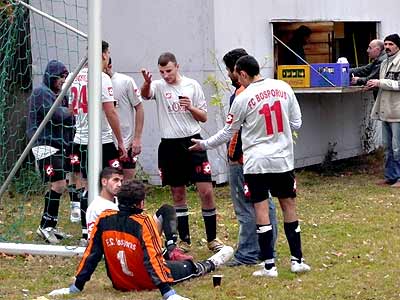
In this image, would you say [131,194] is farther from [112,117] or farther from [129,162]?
[129,162]

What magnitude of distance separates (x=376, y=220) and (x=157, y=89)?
2923 millimetres

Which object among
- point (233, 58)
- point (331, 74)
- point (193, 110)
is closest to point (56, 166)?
point (193, 110)

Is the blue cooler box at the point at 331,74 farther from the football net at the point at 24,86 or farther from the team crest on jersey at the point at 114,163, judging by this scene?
A: the team crest on jersey at the point at 114,163

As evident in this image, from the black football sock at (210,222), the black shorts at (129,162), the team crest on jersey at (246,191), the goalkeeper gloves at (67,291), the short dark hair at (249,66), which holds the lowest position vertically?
the goalkeeper gloves at (67,291)

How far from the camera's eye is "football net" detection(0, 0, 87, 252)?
10.7m

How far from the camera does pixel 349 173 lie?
47.8ft

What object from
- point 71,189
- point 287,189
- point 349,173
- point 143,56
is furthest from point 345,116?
point 287,189

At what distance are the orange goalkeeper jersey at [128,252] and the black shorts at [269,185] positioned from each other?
963mm

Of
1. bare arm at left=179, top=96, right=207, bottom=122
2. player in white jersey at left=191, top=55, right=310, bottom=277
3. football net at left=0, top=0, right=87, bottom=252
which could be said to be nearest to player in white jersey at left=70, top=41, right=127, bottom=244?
bare arm at left=179, top=96, right=207, bottom=122

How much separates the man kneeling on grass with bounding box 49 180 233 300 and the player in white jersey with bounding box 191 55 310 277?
94 centimetres

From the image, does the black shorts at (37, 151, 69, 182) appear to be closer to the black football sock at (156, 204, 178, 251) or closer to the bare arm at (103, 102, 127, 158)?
the bare arm at (103, 102, 127, 158)

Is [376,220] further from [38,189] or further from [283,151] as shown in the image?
[38,189]

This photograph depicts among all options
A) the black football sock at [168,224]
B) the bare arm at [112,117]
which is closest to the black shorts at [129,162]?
the bare arm at [112,117]

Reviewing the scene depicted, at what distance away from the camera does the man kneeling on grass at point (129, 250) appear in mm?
7336
